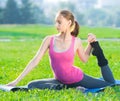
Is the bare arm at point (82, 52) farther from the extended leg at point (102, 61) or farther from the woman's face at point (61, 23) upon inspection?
the woman's face at point (61, 23)

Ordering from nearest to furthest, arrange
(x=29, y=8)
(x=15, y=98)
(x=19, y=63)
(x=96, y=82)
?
(x=15, y=98), (x=96, y=82), (x=19, y=63), (x=29, y=8)

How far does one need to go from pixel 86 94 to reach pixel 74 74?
697 mm

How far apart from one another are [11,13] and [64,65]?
57.6m

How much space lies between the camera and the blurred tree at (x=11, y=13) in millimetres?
64438

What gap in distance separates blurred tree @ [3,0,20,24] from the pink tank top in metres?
57.5

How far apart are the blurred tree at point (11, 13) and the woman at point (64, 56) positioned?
188 ft

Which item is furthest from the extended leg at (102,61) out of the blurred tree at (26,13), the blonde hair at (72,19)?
the blurred tree at (26,13)

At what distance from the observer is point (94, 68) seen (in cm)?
1098

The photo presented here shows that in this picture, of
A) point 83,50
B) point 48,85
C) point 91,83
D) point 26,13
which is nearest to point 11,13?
point 26,13

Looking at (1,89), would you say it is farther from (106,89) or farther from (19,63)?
(19,63)

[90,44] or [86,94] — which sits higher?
[90,44]

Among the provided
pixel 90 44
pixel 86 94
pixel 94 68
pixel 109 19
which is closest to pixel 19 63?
pixel 94 68

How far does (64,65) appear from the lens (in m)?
7.25

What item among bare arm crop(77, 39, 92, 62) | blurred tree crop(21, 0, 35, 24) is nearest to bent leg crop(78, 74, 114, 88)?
bare arm crop(77, 39, 92, 62)
